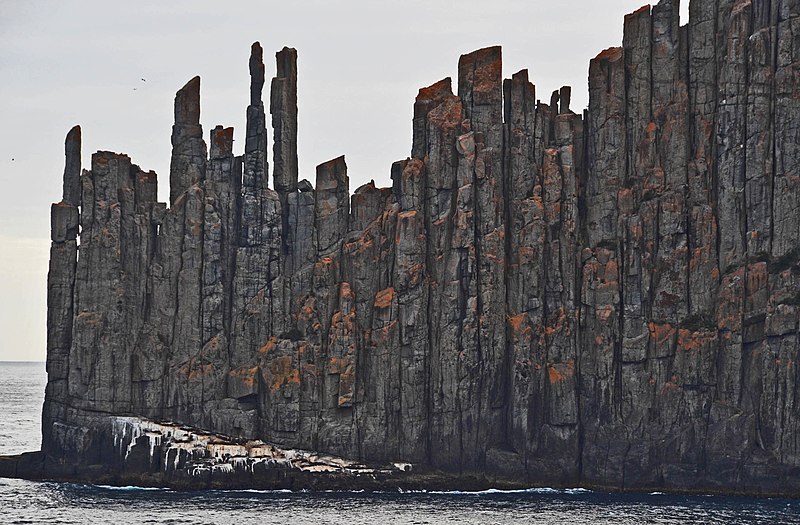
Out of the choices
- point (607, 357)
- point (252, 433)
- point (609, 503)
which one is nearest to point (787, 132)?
point (607, 357)

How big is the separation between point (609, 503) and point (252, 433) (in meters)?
39.8

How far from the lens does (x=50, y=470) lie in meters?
160

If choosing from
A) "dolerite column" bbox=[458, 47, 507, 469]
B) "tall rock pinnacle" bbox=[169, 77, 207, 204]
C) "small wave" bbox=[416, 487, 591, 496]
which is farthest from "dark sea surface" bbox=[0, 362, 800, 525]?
"tall rock pinnacle" bbox=[169, 77, 207, 204]

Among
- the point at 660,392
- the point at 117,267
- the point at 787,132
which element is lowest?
the point at 660,392

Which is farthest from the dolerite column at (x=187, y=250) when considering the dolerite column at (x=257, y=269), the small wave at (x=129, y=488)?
the small wave at (x=129, y=488)

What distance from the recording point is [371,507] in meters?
144

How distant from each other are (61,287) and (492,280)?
161 feet

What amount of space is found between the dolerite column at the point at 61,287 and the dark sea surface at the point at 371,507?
1152 centimetres

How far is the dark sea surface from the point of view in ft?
449

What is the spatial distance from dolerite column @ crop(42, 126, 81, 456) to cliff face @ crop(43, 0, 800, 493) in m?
0.33

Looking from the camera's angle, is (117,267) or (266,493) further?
(117,267)

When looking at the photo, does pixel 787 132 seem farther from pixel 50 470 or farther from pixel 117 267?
pixel 50 470

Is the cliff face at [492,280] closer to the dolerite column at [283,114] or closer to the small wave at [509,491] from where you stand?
the dolerite column at [283,114]

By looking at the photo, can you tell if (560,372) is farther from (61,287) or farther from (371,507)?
(61,287)
